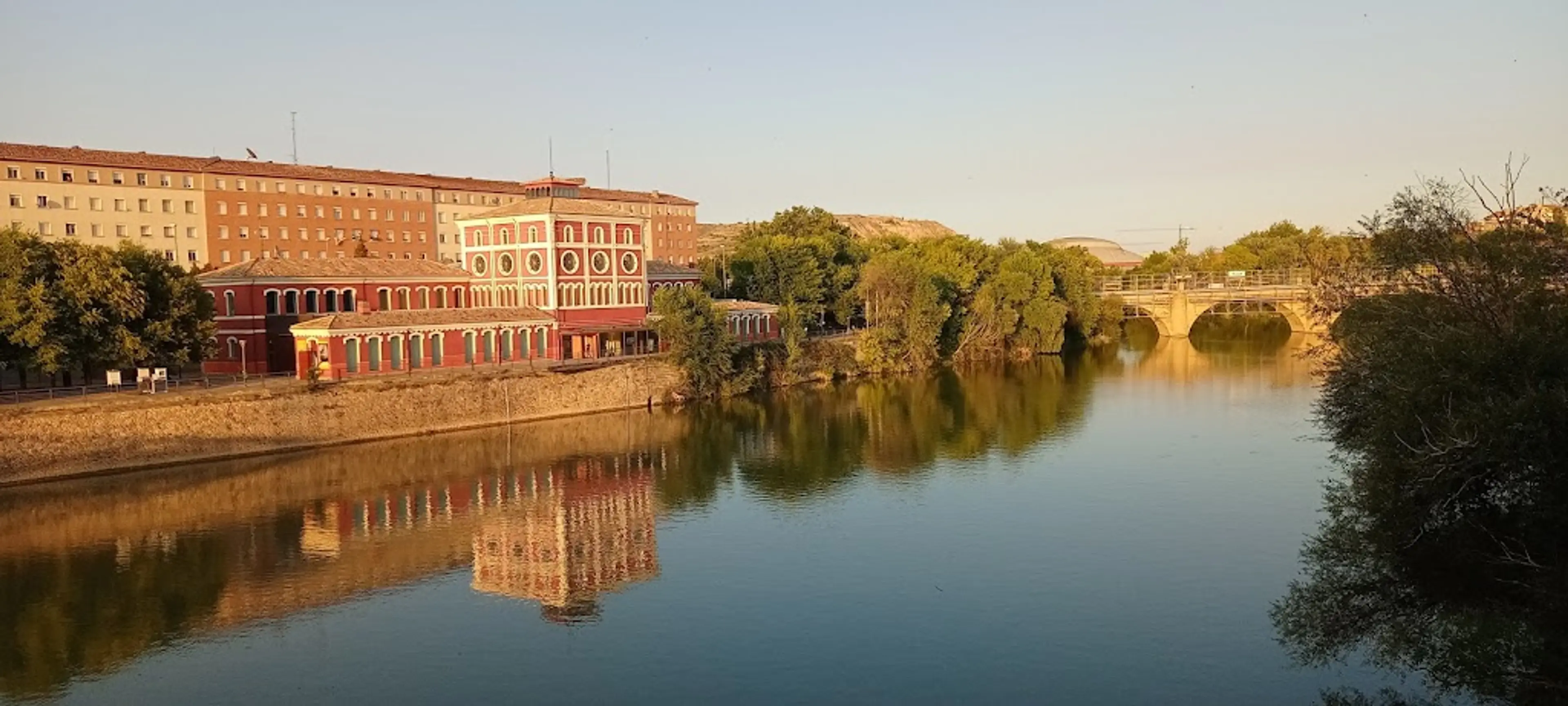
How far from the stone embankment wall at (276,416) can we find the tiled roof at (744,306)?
10459 millimetres

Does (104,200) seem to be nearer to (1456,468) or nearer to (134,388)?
(134,388)

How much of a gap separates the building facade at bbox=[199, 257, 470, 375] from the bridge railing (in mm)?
62790

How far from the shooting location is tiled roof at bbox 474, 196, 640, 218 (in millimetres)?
55250

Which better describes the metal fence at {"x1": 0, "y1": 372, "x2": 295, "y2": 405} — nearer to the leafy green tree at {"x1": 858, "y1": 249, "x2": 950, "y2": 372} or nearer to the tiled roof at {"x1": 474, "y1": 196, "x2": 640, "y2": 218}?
the tiled roof at {"x1": 474, "y1": 196, "x2": 640, "y2": 218}

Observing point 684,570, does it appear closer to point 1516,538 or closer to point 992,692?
point 992,692

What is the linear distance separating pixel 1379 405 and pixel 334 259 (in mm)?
48358

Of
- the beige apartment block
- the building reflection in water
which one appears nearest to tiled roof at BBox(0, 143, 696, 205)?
the beige apartment block

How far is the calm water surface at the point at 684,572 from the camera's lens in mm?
19812

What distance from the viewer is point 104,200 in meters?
66.6

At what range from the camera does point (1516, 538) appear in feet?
50.6

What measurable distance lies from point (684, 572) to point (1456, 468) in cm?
1698

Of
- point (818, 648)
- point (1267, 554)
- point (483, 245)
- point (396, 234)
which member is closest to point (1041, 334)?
point (483, 245)

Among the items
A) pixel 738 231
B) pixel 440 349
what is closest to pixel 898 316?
pixel 440 349

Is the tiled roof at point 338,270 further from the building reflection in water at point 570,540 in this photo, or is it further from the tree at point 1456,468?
the tree at point 1456,468
